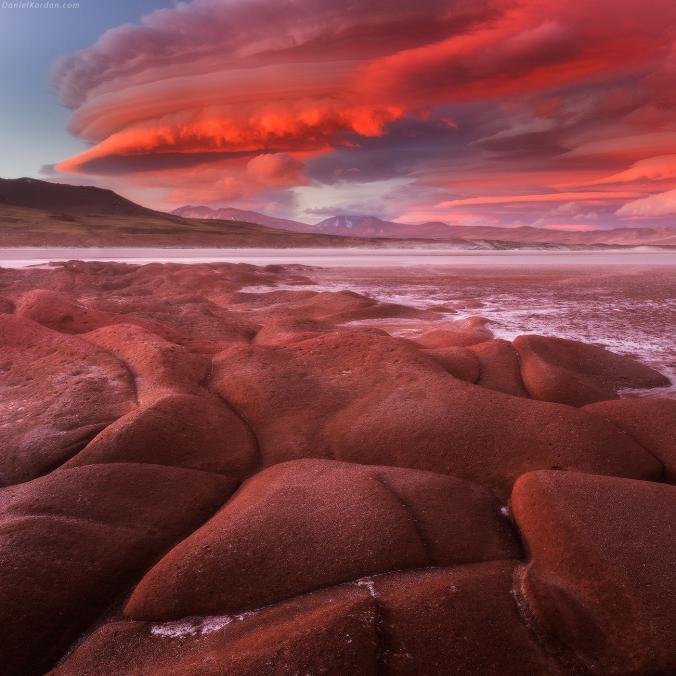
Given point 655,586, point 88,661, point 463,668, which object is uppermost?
point 655,586

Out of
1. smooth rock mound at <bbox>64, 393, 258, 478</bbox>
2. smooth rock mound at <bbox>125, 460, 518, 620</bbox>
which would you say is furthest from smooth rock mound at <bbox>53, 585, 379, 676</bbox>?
smooth rock mound at <bbox>64, 393, 258, 478</bbox>

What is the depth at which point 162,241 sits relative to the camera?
310ft

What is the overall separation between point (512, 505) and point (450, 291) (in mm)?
17461

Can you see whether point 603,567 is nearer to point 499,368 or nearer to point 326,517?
point 326,517

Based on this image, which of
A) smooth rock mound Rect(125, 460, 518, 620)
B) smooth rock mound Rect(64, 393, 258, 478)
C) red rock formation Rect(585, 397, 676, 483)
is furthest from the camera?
red rock formation Rect(585, 397, 676, 483)

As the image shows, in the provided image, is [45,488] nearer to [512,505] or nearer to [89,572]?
[89,572]

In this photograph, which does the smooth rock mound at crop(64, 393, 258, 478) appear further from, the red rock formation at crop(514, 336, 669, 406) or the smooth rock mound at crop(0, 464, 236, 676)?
the red rock formation at crop(514, 336, 669, 406)

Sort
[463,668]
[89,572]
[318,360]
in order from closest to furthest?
[463,668] < [89,572] < [318,360]

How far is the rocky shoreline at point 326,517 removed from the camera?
263 cm

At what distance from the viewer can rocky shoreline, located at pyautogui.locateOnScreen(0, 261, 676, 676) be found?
2.63 meters

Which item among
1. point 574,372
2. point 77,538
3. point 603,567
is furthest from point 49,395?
point 574,372

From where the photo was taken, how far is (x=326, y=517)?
3.40 m

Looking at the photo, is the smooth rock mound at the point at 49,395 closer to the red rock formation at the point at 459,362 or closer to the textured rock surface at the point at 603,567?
the red rock formation at the point at 459,362

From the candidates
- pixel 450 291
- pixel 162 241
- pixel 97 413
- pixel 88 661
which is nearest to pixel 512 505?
pixel 88 661
